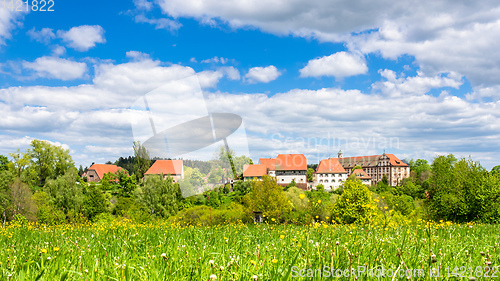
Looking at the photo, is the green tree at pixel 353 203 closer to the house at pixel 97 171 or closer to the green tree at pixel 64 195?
the green tree at pixel 64 195

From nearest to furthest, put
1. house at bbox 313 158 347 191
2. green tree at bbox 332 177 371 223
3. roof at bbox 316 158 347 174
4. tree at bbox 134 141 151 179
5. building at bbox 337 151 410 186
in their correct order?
tree at bbox 134 141 151 179 → green tree at bbox 332 177 371 223 → house at bbox 313 158 347 191 → roof at bbox 316 158 347 174 → building at bbox 337 151 410 186

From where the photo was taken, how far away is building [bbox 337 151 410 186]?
126750mm

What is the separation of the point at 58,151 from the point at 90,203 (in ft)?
70.8

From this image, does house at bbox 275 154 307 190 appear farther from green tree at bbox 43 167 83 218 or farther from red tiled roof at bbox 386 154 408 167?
green tree at bbox 43 167 83 218

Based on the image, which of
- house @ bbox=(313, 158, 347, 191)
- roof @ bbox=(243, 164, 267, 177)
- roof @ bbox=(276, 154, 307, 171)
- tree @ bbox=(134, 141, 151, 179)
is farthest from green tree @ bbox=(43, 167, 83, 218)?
house @ bbox=(313, 158, 347, 191)

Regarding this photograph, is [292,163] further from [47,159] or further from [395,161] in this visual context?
[47,159]

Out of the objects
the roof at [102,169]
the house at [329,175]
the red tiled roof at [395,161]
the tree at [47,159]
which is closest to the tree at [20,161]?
the tree at [47,159]

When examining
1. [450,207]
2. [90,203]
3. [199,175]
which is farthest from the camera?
[90,203]

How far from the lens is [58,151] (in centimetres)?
6850

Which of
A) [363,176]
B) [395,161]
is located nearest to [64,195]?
[363,176]

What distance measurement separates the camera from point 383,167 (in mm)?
130125

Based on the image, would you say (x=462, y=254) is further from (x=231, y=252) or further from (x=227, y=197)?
(x=227, y=197)

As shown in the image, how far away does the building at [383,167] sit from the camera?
127 m

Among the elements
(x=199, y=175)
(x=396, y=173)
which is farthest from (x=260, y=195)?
(x=396, y=173)
